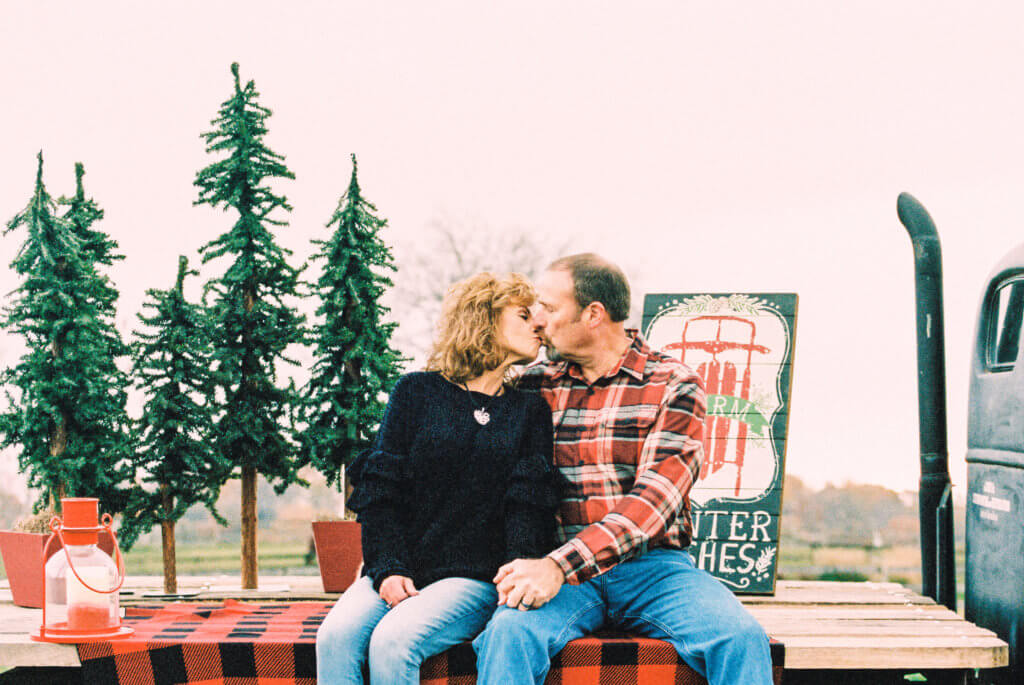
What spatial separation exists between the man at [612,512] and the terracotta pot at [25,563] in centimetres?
195

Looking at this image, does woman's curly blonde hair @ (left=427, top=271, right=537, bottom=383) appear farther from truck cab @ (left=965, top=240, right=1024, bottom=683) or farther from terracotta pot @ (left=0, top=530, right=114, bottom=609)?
truck cab @ (left=965, top=240, right=1024, bottom=683)

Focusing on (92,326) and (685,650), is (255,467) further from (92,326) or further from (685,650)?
(685,650)

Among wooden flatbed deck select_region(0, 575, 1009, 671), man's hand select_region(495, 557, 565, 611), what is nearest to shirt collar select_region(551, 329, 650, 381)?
man's hand select_region(495, 557, 565, 611)

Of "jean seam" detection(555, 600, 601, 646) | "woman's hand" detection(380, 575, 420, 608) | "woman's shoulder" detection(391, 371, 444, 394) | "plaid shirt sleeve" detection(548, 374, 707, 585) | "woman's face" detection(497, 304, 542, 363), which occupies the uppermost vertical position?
"woman's face" detection(497, 304, 542, 363)

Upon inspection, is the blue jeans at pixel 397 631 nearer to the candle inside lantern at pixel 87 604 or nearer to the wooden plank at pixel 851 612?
the candle inside lantern at pixel 87 604

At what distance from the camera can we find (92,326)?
3848 millimetres

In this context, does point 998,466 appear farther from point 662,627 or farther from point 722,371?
point 662,627

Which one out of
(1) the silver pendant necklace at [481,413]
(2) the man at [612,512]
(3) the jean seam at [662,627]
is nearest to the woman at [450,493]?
(1) the silver pendant necklace at [481,413]

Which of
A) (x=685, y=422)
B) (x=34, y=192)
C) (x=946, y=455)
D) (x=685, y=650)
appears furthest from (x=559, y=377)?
(x=34, y=192)

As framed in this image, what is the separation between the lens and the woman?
2441 millimetres

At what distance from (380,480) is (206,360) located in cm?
166

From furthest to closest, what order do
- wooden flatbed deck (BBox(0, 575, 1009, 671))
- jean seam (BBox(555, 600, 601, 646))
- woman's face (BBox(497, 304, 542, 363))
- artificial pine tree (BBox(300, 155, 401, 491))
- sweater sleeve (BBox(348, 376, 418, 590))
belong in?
artificial pine tree (BBox(300, 155, 401, 491)) → woman's face (BBox(497, 304, 542, 363)) → wooden flatbed deck (BBox(0, 575, 1009, 671)) → sweater sleeve (BBox(348, 376, 418, 590)) → jean seam (BBox(555, 600, 601, 646))

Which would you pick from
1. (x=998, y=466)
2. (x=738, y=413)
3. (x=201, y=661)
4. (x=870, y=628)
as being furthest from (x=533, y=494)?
(x=998, y=466)

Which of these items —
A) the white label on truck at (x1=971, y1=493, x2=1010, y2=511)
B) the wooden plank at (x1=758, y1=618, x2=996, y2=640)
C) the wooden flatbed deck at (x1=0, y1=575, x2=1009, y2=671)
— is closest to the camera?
the wooden flatbed deck at (x1=0, y1=575, x2=1009, y2=671)
